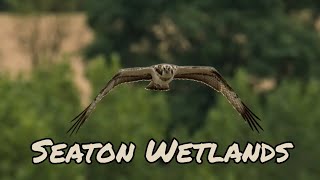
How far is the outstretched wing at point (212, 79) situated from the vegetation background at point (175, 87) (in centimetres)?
1539

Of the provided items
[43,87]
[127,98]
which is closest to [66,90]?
[43,87]

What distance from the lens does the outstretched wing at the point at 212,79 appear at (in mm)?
12367

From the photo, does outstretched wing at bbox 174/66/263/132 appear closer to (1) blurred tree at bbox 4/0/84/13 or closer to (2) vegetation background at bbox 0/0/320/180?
(2) vegetation background at bbox 0/0/320/180

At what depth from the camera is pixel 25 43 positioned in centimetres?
7100

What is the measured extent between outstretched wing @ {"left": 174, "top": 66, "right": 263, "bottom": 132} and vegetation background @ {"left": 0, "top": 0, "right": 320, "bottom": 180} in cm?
1539

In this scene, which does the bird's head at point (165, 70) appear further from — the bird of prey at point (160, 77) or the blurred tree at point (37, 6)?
the blurred tree at point (37, 6)

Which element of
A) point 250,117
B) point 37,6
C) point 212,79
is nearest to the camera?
point 212,79

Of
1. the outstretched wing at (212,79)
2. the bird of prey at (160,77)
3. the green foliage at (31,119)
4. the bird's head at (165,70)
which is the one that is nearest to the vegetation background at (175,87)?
the green foliage at (31,119)

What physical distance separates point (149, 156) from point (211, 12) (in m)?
41.9

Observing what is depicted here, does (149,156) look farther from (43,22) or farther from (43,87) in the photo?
(43,22)

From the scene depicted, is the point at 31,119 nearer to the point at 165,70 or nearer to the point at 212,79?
the point at 212,79

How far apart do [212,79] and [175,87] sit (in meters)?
43.5

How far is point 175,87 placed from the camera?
56125mm

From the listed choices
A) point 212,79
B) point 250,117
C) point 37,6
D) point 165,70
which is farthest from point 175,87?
point 165,70
